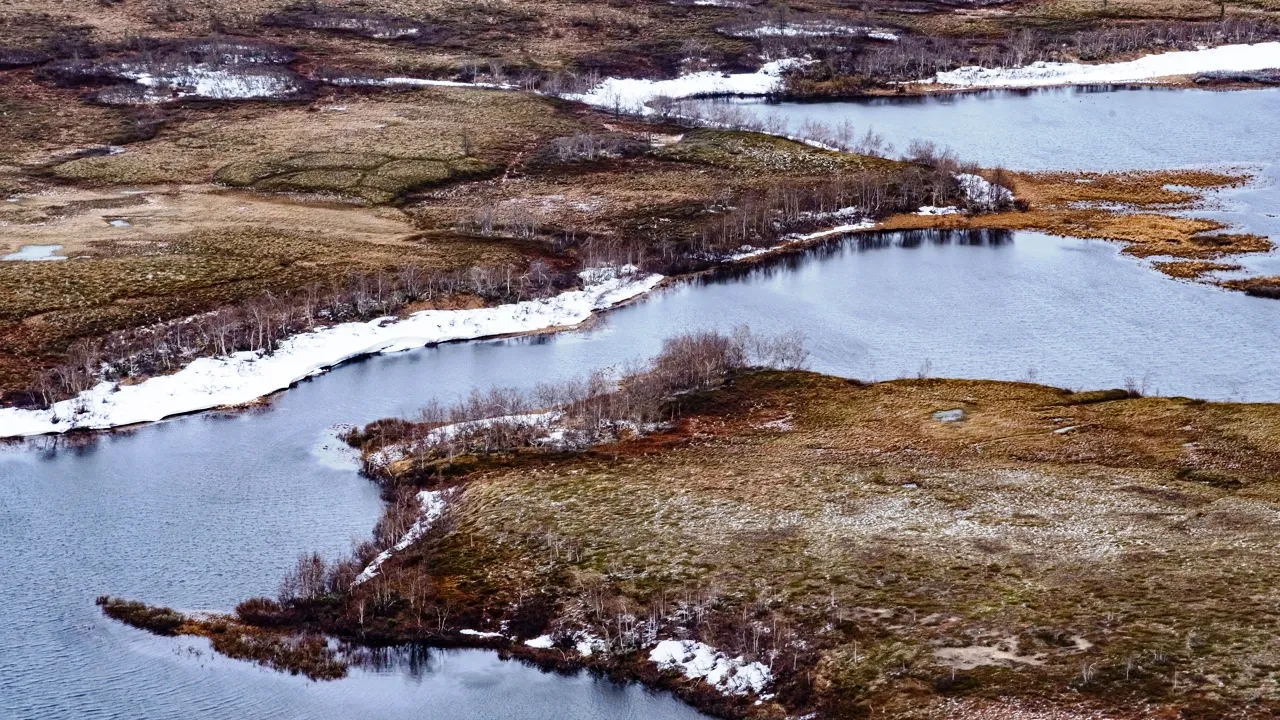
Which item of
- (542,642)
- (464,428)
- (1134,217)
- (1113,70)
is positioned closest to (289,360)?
(464,428)

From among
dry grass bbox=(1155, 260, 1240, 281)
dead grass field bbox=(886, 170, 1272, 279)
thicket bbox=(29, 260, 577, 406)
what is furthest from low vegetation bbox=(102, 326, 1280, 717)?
dead grass field bbox=(886, 170, 1272, 279)

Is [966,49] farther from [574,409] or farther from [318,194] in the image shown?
[574,409]

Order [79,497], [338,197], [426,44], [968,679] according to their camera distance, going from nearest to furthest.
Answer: [968,679] → [79,497] → [338,197] → [426,44]

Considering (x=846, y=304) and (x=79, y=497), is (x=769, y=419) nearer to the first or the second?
(x=846, y=304)

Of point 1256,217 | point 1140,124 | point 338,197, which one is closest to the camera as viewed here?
point 1256,217

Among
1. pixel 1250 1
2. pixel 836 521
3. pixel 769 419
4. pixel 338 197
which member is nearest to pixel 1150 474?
pixel 836 521

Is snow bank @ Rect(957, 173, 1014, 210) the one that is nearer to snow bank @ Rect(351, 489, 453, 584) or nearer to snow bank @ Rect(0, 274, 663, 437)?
snow bank @ Rect(0, 274, 663, 437)

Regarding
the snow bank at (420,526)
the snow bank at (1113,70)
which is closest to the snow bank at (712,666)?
the snow bank at (420,526)

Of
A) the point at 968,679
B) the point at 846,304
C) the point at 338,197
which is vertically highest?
the point at 338,197
